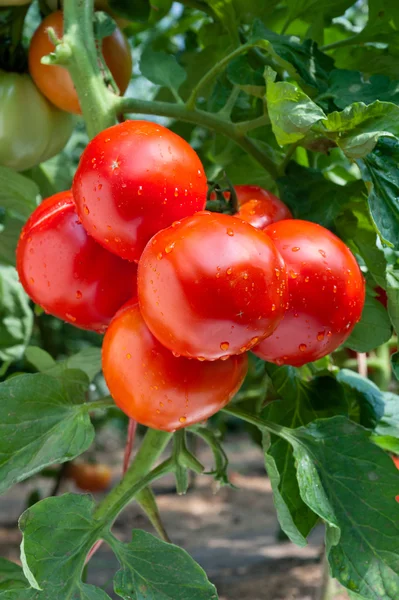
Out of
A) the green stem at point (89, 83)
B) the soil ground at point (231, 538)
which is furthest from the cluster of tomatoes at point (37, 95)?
the soil ground at point (231, 538)

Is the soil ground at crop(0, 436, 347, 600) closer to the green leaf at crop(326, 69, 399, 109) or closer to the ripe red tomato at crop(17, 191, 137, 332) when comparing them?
the ripe red tomato at crop(17, 191, 137, 332)

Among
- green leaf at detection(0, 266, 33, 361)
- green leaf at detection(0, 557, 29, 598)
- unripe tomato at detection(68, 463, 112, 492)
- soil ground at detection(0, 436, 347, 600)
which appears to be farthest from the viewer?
unripe tomato at detection(68, 463, 112, 492)

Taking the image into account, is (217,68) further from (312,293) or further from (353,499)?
(353,499)

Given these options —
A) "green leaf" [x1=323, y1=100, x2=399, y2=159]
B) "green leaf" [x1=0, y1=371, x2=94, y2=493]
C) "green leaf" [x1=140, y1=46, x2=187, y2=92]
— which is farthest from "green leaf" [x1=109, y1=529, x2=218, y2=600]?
"green leaf" [x1=140, y1=46, x2=187, y2=92]

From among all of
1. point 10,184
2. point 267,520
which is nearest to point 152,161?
point 10,184

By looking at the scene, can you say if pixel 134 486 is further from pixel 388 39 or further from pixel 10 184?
pixel 388 39

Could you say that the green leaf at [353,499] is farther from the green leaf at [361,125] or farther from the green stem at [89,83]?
the green stem at [89,83]
